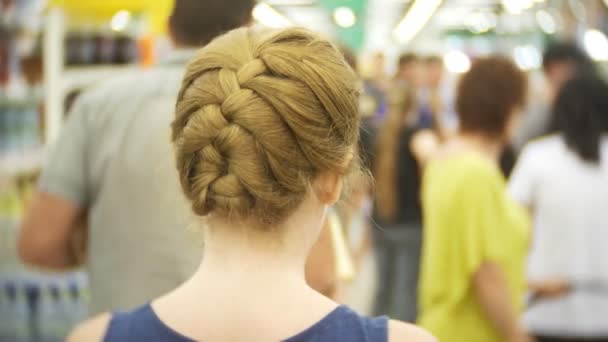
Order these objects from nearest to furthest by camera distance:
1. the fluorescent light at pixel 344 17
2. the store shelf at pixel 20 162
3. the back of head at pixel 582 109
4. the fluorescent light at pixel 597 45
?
the back of head at pixel 582 109 < the store shelf at pixel 20 162 < the fluorescent light at pixel 344 17 < the fluorescent light at pixel 597 45

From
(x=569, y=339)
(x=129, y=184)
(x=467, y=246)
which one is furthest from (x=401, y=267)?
(x=129, y=184)

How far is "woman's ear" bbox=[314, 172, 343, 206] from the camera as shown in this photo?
4.31 feet

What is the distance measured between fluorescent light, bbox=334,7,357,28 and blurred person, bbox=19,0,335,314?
3.97m

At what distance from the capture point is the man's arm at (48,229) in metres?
2.36

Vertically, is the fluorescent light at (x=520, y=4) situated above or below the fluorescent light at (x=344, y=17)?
below

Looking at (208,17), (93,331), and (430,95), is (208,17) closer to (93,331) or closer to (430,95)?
(93,331)

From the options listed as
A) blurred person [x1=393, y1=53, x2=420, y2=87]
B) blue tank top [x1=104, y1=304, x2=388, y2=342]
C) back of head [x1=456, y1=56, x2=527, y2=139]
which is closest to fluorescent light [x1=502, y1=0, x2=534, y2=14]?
Answer: blurred person [x1=393, y1=53, x2=420, y2=87]

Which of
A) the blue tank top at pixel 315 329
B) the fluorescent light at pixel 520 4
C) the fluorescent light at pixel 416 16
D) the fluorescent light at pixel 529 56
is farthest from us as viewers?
the fluorescent light at pixel 529 56

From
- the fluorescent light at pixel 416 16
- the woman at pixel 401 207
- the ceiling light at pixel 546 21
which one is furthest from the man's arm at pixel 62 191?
the ceiling light at pixel 546 21

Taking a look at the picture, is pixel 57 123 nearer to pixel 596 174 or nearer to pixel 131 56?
pixel 131 56

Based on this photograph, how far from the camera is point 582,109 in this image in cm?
348

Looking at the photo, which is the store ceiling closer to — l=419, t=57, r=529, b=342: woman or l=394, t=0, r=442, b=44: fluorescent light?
l=394, t=0, r=442, b=44: fluorescent light

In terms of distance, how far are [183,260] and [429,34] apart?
21.1m

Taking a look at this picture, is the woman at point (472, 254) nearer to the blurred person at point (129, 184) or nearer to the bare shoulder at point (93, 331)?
the blurred person at point (129, 184)
